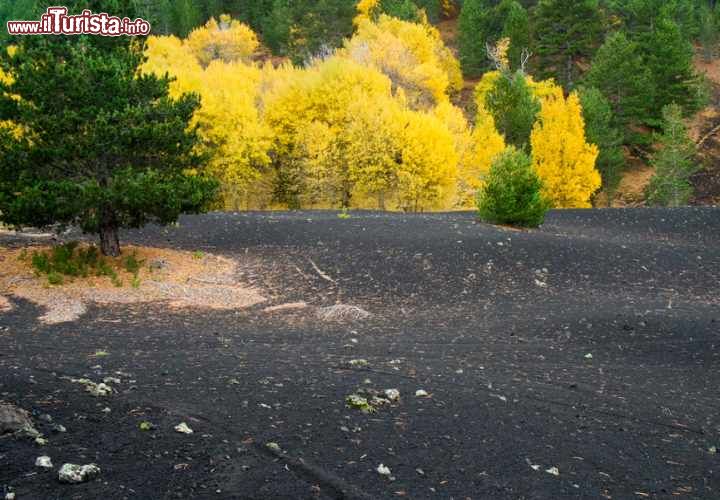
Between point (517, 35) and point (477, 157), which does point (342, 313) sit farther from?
point (517, 35)

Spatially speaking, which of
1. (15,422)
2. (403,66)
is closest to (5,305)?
(15,422)

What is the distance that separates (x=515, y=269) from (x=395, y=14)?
4612 cm

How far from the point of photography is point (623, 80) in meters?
40.1

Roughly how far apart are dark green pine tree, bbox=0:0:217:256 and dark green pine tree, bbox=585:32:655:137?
113 feet

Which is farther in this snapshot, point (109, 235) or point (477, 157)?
point (477, 157)

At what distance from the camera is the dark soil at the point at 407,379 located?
14.7ft

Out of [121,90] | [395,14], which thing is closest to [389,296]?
[121,90]

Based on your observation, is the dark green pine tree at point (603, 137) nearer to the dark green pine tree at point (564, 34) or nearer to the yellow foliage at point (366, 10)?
the dark green pine tree at point (564, 34)

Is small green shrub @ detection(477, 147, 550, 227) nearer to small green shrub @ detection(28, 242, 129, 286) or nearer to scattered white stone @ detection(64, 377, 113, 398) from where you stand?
small green shrub @ detection(28, 242, 129, 286)

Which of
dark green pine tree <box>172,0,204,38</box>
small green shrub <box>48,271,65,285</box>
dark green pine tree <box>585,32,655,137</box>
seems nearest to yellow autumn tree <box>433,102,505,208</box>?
dark green pine tree <box>585,32,655,137</box>

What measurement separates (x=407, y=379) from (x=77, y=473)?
12.5 ft

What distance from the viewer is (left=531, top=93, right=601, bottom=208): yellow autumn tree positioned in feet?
101

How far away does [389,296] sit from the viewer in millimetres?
11648

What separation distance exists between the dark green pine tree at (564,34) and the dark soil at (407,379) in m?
35.8
